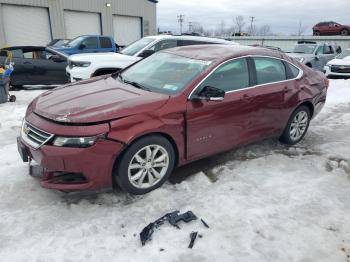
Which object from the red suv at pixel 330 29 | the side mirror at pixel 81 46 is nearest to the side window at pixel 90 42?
the side mirror at pixel 81 46

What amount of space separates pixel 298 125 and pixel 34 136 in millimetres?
4044

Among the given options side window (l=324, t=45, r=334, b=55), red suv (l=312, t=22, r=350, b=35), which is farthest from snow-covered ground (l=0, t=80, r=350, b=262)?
red suv (l=312, t=22, r=350, b=35)

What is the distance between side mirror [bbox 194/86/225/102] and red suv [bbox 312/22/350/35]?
3211 centimetres

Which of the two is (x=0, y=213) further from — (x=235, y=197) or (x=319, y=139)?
(x=319, y=139)

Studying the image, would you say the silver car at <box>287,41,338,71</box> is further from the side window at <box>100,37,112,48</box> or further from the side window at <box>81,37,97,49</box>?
the side window at <box>81,37,97,49</box>

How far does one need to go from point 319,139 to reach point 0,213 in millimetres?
5035

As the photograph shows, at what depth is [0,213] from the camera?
3.43 metres

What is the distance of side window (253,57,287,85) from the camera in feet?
15.6

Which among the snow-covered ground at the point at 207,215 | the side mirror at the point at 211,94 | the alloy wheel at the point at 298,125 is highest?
the side mirror at the point at 211,94

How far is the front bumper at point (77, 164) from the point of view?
3.24m

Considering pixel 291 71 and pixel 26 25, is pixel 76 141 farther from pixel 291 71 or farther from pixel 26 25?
pixel 26 25

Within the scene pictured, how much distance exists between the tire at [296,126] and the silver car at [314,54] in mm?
9508

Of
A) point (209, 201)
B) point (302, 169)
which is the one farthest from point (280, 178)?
point (209, 201)

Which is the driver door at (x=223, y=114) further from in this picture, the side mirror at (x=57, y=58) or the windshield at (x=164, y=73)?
the side mirror at (x=57, y=58)
